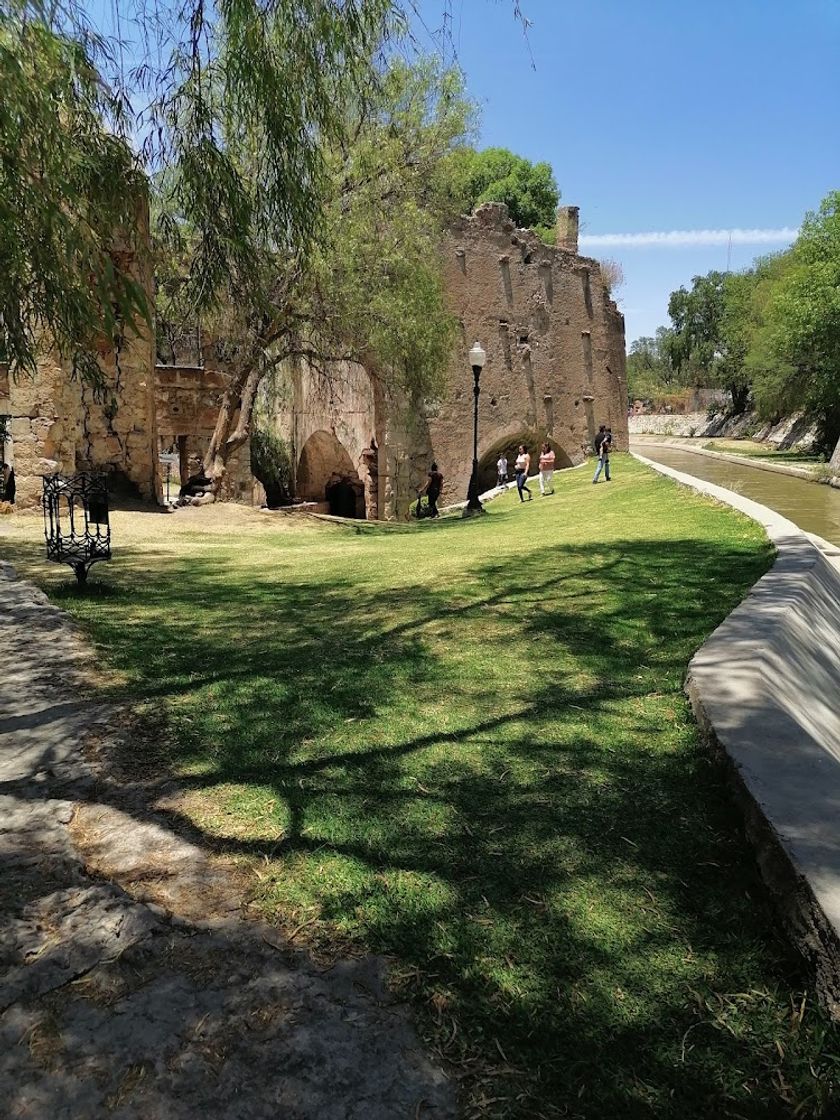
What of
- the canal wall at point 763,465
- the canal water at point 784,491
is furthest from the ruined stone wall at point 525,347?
the canal wall at point 763,465

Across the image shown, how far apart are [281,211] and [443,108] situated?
13.5m

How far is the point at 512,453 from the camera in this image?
27797mm

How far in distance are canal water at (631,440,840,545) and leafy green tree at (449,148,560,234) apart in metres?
15.1

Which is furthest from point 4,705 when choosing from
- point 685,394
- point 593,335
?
point 685,394

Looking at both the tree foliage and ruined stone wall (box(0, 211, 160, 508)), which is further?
ruined stone wall (box(0, 211, 160, 508))

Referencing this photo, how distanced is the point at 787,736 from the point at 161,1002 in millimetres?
2206

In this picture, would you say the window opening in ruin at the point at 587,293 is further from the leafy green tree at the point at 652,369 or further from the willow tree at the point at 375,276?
the leafy green tree at the point at 652,369

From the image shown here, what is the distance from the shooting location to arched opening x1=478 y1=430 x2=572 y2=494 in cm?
2641

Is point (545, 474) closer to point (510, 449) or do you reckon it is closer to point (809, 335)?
point (510, 449)

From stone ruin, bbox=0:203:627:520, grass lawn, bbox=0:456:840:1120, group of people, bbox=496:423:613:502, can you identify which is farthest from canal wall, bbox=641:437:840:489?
grass lawn, bbox=0:456:840:1120

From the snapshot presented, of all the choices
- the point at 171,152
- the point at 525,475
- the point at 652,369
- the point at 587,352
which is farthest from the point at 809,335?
the point at 652,369

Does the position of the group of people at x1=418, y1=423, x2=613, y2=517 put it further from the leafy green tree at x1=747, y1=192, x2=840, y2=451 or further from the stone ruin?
the leafy green tree at x1=747, y1=192, x2=840, y2=451

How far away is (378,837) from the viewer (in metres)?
2.65

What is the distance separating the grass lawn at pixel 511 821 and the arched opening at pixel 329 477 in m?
20.6
